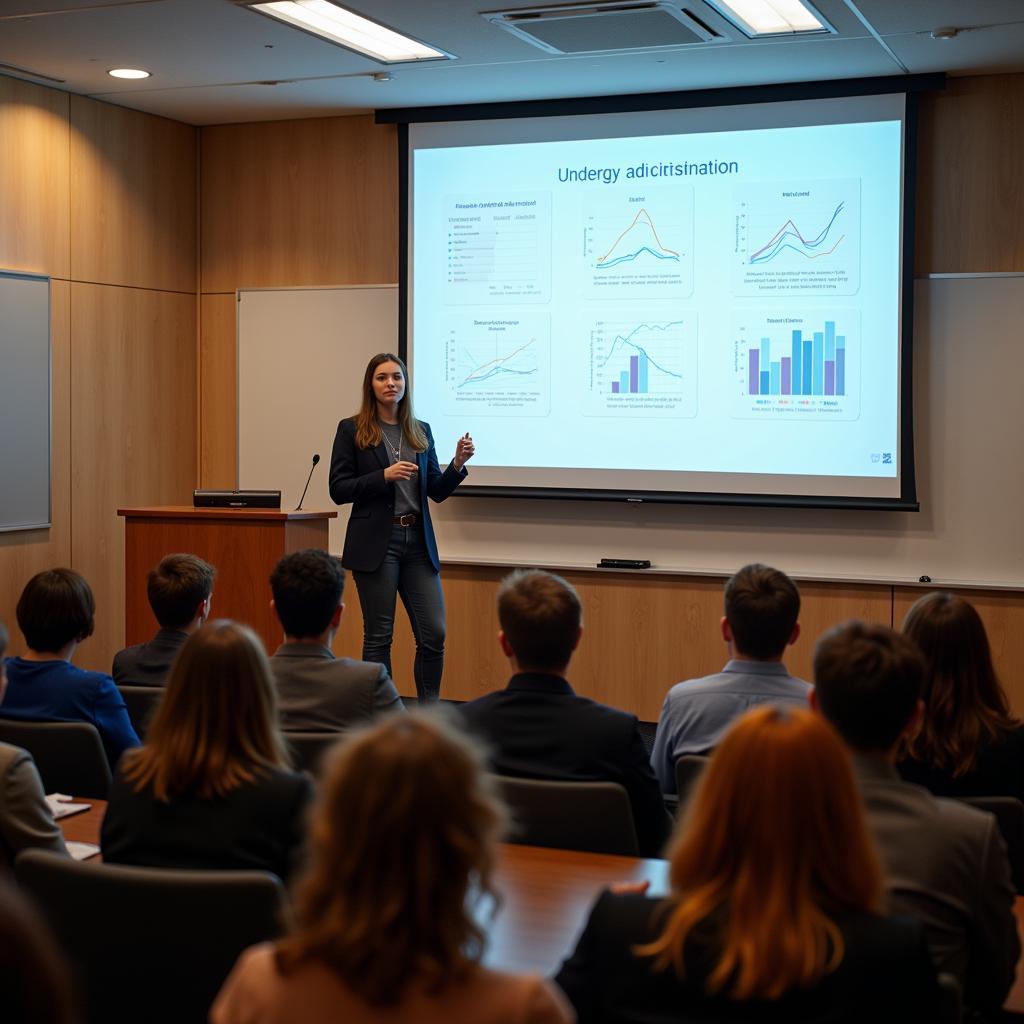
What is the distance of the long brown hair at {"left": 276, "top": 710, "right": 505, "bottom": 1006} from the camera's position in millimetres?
1194

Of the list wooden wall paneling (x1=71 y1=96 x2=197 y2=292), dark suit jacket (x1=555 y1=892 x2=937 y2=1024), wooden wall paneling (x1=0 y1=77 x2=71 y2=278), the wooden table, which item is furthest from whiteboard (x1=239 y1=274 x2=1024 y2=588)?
dark suit jacket (x1=555 y1=892 x2=937 y2=1024)

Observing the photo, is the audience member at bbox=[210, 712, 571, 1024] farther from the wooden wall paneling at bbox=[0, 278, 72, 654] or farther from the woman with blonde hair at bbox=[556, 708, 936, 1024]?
the wooden wall paneling at bbox=[0, 278, 72, 654]

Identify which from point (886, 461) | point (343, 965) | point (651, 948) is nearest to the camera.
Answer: point (343, 965)

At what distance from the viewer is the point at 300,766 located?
2.75 metres

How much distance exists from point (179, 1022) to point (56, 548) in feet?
16.6

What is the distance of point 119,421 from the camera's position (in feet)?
22.6

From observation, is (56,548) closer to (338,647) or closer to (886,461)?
(338,647)

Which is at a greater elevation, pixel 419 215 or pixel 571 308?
pixel 419 215

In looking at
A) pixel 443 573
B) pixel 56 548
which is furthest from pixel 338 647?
pixel 56 548

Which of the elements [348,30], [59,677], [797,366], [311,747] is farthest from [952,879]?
[348,30]

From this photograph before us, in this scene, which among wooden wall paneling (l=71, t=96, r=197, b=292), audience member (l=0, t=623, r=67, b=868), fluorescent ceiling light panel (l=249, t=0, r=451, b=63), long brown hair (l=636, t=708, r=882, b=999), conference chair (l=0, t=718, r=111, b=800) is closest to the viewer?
long brown hair (l=636, t=708, r=882, b=999)

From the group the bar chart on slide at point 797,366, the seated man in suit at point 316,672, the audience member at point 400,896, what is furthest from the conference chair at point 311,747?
the bar chart on slide at point 797,366

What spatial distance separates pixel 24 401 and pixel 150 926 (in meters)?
4.95

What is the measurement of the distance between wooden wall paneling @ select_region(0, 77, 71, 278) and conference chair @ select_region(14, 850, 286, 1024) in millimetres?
4982
